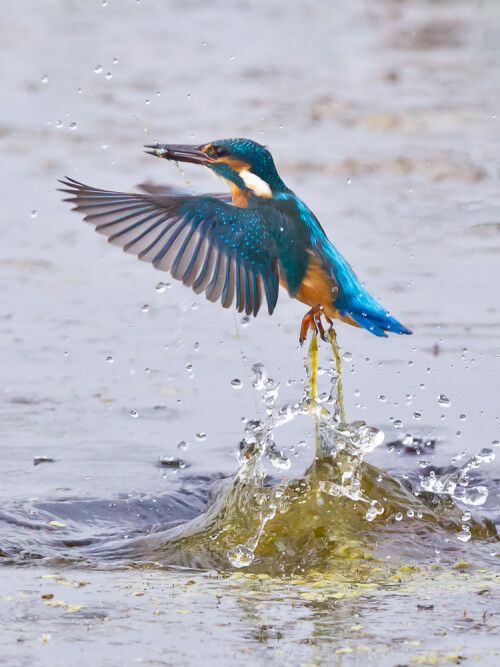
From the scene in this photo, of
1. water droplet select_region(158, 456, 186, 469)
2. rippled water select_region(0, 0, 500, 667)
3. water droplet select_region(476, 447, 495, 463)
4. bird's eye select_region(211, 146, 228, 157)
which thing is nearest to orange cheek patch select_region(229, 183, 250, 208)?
bird's eye select_region(211, 146, 228, 157)

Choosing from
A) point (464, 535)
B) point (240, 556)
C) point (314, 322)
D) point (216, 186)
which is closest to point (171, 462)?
point (314, 322)

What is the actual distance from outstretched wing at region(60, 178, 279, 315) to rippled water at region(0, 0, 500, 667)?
2.05ft

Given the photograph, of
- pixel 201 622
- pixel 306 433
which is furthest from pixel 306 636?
pixel 306 433

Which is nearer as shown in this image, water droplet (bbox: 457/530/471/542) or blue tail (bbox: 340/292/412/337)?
water droplet (bbox: 457/530/471/542)

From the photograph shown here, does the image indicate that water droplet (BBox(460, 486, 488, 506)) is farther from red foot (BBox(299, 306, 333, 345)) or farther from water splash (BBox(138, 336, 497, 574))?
red foot (BBox(299, 306, 333, 345))

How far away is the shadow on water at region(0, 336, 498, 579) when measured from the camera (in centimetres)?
429

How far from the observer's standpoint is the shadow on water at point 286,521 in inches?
169

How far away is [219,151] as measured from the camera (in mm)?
4879

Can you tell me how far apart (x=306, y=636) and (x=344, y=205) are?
5.69 metres

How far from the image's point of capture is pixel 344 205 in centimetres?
880

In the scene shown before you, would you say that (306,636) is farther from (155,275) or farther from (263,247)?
(155,275)

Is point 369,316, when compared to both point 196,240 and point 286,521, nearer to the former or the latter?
point 196,240

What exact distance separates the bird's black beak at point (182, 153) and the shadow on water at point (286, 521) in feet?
2.75

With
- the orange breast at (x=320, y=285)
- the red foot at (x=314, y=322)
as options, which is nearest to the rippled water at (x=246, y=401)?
the red foot at (x=314, y=322)
